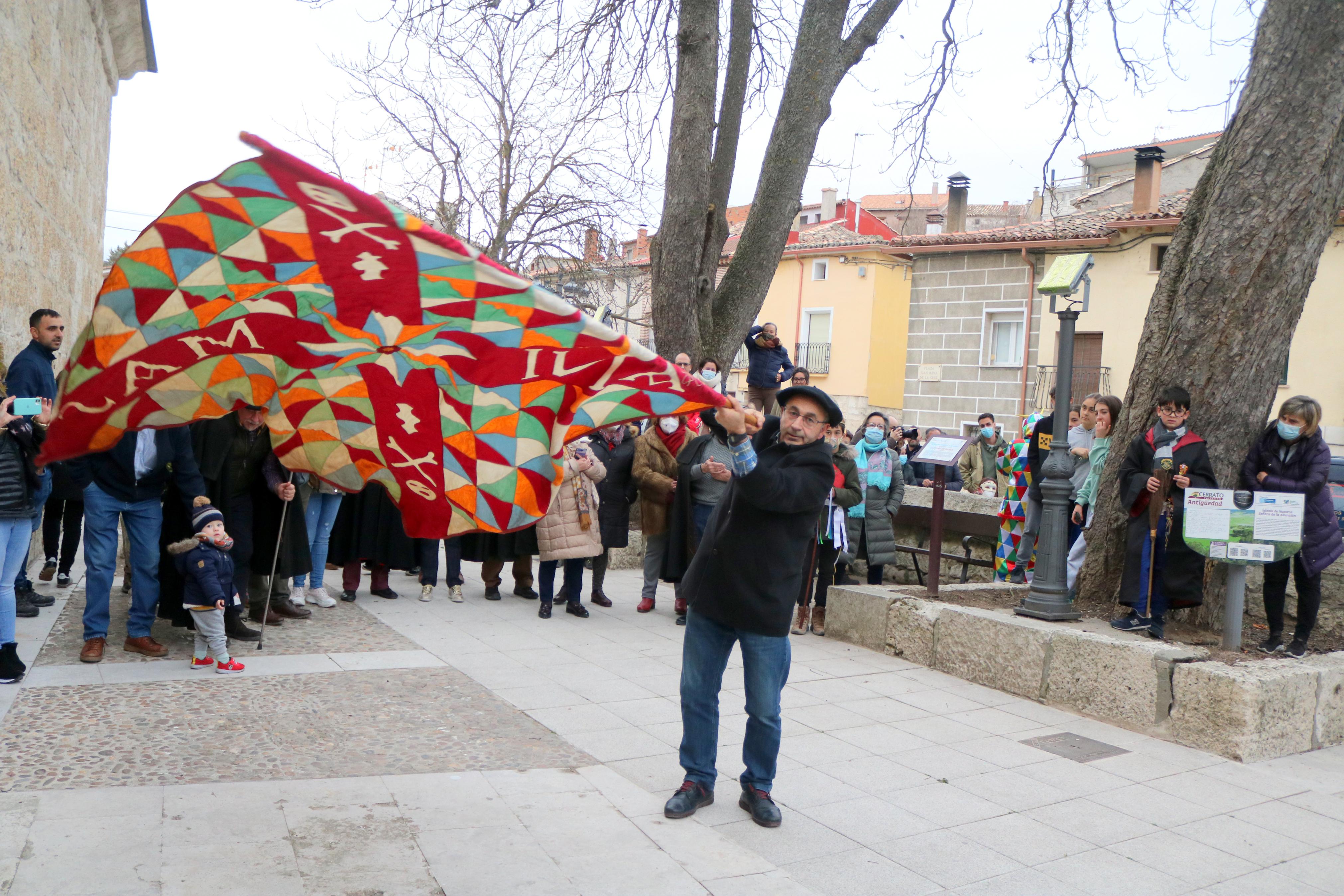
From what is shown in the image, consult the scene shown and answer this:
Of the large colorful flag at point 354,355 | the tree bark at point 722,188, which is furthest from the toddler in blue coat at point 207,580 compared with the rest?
the tree bark at point 722,188

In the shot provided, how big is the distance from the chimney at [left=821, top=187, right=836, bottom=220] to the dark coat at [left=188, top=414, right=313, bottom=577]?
4126 centimetres

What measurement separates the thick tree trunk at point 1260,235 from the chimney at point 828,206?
40075 millimetres

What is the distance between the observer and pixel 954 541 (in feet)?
37.2

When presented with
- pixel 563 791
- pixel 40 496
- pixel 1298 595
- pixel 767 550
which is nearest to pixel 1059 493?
pixel 1298 595

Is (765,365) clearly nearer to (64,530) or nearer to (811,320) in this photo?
(64,530)

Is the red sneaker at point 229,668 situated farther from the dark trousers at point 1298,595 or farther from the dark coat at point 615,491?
the dark trousers at point 1298,595

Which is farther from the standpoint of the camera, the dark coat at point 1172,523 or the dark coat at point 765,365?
the dark coat at point 765,365

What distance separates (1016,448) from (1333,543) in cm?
305

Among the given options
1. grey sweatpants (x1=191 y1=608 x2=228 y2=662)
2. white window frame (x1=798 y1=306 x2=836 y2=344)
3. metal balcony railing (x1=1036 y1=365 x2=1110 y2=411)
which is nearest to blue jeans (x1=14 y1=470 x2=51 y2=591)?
grey sweatpants (x1=191 y1=608 x2=228 y2=662)

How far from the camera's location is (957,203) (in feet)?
103

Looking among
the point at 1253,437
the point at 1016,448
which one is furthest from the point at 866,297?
the point at 1253,437

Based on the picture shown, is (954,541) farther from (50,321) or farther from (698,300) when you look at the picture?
(50,321)

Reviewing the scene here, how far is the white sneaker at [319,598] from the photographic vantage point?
329 inches

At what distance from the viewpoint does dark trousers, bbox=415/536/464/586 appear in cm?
891
